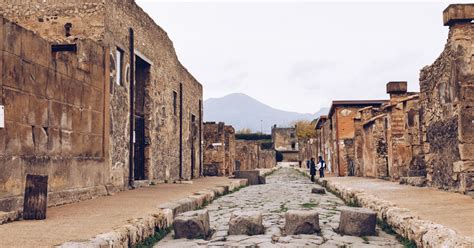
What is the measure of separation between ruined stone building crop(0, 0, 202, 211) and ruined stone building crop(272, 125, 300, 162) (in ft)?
198

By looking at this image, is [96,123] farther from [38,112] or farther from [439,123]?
[439,123]

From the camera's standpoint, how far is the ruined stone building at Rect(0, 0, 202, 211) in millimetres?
7234

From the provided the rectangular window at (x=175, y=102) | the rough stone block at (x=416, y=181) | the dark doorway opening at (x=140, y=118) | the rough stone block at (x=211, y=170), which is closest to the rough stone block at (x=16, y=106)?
the dark doorway opening at (x=140, y=118)

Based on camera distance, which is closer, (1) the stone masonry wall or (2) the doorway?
(1) the stone masonry wall

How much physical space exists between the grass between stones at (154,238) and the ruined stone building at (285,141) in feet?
232

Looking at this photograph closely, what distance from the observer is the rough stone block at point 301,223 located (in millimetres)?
6305

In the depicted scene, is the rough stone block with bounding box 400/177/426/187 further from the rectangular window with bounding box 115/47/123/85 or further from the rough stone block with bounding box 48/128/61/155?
the rough stone block with bounding box 48/128/61/155

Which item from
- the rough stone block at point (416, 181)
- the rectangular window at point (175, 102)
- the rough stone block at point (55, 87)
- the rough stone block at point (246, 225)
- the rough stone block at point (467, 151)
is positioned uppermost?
the rectangular window at point (175, 102)

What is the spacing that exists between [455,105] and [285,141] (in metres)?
69.0

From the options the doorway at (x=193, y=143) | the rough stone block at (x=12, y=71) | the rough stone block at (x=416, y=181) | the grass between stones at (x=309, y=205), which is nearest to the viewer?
the rough stone block at (x=12, y=71)

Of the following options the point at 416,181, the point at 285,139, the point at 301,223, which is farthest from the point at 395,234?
the point at 285,139

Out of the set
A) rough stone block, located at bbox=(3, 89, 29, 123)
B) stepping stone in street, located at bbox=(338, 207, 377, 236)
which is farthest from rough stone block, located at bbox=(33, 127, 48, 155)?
stepping stone in street, located at bbox=(338, 207, 377, 236)

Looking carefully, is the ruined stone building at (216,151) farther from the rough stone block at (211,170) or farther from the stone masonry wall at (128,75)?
the stone masonry wall at (128,75)

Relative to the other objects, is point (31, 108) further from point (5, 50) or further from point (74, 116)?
point (74, 116)
